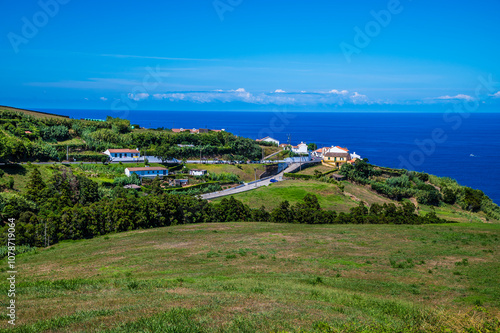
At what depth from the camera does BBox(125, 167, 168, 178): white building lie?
71625mm

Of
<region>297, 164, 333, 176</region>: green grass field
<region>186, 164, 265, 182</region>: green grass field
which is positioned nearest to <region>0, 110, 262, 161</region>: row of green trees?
<region>186, 164, 265, 182</region>: green grass field

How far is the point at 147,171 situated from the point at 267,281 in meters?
56.3

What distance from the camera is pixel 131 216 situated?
43.2 m

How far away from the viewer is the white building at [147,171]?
7162 centimetres

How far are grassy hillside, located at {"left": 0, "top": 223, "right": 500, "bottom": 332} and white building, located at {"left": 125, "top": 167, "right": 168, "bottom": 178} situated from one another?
33.6m

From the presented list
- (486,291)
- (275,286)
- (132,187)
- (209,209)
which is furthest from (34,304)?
(132,187)

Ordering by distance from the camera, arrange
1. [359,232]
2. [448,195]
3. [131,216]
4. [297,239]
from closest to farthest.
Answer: [297,239]
[359,232]
[131,216]
[448,195]

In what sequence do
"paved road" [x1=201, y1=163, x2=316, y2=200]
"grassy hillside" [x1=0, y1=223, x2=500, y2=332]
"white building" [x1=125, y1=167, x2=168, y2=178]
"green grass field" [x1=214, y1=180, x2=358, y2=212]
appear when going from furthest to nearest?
"white building" [x1=125, y1=167, x2=168, y2=178], "paved road" [x1=201, y1=163, x2=316, y2=200], "green grass field" [x1=214, y1=180, x2=358, y2=212], "grassy hillside" [x1=0, y1=223, x2=500, y2=332]

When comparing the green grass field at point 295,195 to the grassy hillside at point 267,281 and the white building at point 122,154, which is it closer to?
the grassy hillside at point 267,281

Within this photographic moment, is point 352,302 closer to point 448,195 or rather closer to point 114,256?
point 114,256

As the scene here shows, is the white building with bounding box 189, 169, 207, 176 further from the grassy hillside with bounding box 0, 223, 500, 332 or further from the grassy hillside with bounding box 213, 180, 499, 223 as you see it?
the grassy hillside with bounding box 0, 223, 500, 332

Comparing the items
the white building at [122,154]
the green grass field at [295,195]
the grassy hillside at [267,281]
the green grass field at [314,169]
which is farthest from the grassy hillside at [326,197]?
the white building at [122,154]

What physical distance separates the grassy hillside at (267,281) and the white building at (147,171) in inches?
1322

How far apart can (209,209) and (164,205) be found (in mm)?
5826
